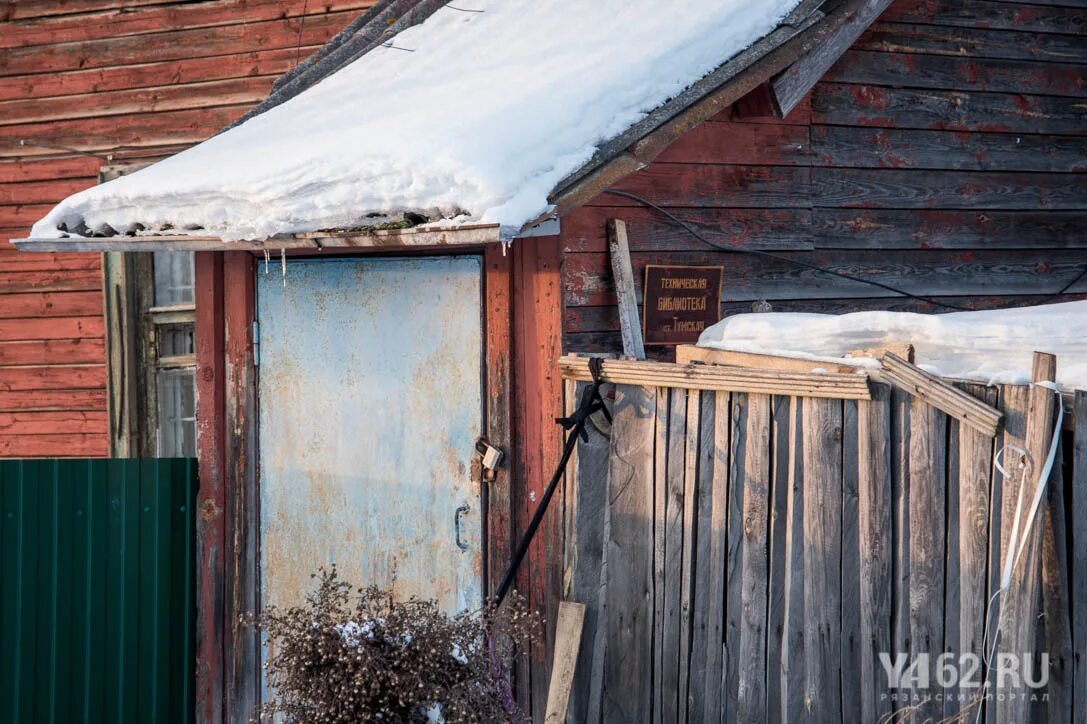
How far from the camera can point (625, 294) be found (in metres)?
5.55

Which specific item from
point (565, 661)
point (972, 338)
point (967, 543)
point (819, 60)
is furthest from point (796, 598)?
point (819, 60)

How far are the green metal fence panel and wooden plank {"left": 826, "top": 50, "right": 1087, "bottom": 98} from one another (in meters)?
4.01

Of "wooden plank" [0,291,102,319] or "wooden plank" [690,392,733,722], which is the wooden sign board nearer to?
"wooden plank" [690,392,733,722]

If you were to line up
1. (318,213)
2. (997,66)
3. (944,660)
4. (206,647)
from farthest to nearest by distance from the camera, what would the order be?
(997,66)
(206,647)
(318,213)
(944,660)

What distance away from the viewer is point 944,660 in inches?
146

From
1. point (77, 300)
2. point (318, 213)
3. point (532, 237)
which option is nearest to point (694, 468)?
point (532, 237)

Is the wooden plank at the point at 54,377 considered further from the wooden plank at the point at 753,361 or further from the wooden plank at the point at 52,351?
the wooden plank at the point at 753,361

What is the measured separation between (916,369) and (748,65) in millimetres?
2176

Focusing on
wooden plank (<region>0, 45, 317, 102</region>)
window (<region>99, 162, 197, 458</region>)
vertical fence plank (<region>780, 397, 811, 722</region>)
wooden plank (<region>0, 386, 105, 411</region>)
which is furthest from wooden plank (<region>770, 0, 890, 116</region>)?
wooden plank (<region>0, 386, 105, 411</region>)

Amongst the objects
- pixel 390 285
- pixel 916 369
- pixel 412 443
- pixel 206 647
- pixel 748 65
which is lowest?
pixel 206 647

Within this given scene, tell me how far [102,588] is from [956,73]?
5.25 metres

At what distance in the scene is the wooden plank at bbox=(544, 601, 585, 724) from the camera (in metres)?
4.52

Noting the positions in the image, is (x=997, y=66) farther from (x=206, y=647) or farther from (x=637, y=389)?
(x=206, y=647)

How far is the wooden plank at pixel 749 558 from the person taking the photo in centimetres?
414
